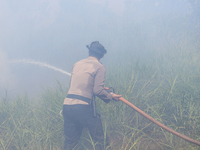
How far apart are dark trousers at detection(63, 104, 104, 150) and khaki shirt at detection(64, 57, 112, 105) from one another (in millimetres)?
111

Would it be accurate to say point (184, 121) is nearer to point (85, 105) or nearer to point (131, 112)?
point (131, 112)

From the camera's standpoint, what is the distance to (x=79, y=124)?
233 cm

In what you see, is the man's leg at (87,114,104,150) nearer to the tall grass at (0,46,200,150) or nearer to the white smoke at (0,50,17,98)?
the tall grass at (0,46,200,150)

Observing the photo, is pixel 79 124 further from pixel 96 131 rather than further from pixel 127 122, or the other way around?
pixel 127 122

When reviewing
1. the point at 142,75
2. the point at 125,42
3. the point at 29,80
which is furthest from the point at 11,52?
the point at 142,75

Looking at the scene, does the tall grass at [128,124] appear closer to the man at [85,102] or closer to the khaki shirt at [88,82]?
the man at [85,102]

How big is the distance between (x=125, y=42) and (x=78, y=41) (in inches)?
136

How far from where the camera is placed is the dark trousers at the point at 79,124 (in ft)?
7.03

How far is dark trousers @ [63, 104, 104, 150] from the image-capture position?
2.14 m

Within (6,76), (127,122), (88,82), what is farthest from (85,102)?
(6,76)

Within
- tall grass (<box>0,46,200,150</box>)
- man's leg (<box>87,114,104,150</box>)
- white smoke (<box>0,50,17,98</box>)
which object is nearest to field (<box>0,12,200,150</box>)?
tall grass (<box>0,46,200,150</box>)

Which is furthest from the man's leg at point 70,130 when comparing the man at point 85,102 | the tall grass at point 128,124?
the tall grass at point 128,124

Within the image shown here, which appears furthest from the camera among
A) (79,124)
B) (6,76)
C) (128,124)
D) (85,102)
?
(6,76)

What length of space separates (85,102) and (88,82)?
1.08 ft
